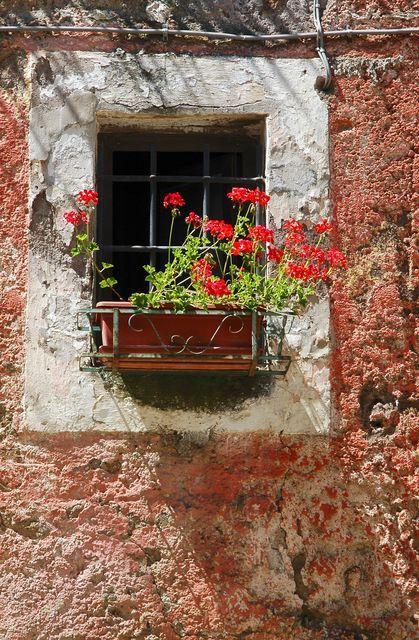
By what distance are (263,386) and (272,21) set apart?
160cm

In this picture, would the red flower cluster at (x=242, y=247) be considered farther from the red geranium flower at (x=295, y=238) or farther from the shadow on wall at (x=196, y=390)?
the shadow on wall at (x=196, y=390)

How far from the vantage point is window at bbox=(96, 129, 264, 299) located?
488 centimetres

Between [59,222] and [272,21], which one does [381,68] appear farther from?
[59,222]

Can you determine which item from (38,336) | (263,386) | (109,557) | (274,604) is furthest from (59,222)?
(274,604)

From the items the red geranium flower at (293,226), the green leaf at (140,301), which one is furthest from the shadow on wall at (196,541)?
the red geranium flower at (293,226)

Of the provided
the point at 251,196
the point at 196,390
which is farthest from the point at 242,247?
the point at 196,390

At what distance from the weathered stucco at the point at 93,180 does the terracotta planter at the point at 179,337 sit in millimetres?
332

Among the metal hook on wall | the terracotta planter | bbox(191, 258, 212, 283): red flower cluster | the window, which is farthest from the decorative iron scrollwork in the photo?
the metal hook on wall

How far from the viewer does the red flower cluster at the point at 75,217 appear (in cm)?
449

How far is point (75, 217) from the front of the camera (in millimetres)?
4523

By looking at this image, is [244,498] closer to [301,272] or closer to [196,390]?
[196,390]

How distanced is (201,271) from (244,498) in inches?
36.0

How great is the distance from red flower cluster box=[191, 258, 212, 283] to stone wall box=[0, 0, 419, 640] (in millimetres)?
626

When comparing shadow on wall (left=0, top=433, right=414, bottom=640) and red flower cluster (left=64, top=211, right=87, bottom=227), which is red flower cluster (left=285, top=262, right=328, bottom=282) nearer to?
shadow on wall (left=0, top=433, right=414, bottom=640)
